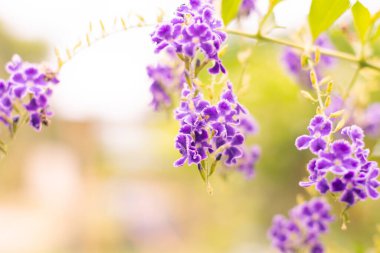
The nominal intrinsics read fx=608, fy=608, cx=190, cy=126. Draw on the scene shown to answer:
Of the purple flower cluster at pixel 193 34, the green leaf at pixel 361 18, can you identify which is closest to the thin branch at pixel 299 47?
the green leaf at pixel 361 18

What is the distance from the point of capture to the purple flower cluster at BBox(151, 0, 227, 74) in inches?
24.3

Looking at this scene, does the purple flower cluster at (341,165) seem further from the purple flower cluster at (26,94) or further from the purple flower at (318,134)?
the purple flower cluster at (26,94)

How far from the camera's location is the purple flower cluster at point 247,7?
934mm

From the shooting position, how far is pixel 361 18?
797 millimetres

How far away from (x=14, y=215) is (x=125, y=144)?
8.29 ft

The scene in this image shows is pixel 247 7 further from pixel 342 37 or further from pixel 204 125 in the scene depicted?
pixel 342 37

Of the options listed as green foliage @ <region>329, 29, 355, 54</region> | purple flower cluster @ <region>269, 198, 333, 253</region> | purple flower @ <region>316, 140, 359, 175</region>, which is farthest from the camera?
green foliage @ <region>329, 29, 355, 54</region>

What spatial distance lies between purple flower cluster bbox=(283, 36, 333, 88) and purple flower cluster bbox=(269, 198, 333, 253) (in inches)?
9.4

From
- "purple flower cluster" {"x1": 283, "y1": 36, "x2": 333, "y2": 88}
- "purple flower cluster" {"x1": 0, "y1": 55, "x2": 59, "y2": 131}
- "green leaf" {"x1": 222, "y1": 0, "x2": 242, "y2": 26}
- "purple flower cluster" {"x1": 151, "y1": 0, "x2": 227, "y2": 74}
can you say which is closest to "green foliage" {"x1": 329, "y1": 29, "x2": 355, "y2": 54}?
"purple flower cluster" {"x1": 283, "y1": 36, "x2": 333, "y2": 88}

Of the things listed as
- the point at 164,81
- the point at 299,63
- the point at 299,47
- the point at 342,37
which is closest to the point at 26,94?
the point at 164,81

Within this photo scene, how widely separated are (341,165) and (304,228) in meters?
0.34

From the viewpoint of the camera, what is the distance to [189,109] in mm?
615

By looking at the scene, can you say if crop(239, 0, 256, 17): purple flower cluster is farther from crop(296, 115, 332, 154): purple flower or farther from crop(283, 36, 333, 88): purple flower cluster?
crop(296, 115, 332, 154): purple flower

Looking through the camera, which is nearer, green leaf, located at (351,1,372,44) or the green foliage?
green leaf, located at (351,1,372,44)
